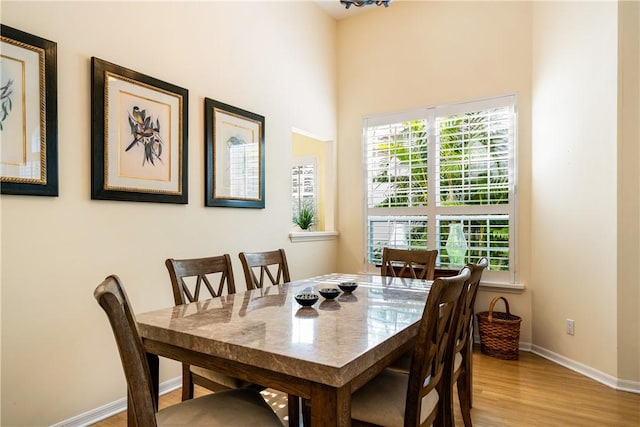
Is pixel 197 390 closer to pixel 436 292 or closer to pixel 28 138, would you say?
pixel 28 138

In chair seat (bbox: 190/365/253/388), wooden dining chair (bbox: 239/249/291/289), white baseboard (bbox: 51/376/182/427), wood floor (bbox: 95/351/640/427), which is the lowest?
wood floor (bbox: 95/351/640/427)

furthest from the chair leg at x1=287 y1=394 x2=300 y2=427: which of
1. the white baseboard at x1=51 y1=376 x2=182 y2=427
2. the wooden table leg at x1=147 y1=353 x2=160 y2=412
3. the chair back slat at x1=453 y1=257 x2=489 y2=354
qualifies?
the white baseboard at x1=51 y1=376 x2=182 y2=427

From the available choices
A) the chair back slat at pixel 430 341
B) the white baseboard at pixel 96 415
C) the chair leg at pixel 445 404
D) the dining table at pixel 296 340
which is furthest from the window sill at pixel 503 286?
the white baseboard at pixel 96 415

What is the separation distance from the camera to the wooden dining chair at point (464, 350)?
1596 mm

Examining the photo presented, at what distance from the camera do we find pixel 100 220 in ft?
7.27

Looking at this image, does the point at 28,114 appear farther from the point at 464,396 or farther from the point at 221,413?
the point at 464,396

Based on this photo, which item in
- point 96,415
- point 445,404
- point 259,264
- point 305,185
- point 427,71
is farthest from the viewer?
point 305,185

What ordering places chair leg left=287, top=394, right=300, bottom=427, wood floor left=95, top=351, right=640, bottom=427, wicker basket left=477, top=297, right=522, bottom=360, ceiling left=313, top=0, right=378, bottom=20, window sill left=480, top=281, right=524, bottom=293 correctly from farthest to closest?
ceiling left=313, top=0, right=378, bottom=20 → window sill left=480, top=281, right=524, bottom=293 → wicker basket left=477, top=297, right=522, bottom=360 → wood floor left=95, top=351, right=640, bottom=427 → chair leg left=287, top=394, right=300, bottom=427

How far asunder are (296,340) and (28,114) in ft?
5.84

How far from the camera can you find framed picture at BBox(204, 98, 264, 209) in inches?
114

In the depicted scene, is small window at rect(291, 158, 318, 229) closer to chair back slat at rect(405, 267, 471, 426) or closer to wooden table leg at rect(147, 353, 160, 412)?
wooden table leg at rect(147, 353, 160, 412)

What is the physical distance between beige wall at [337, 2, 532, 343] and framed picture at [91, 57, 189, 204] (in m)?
2.18

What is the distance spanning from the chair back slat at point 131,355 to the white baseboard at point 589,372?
3016mm

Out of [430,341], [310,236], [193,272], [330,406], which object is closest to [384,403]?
[430,341]
